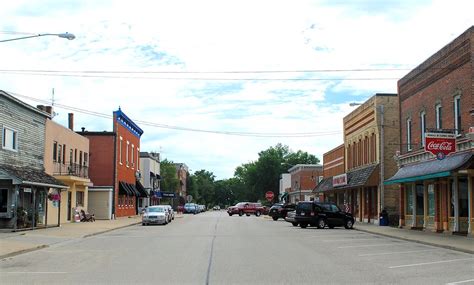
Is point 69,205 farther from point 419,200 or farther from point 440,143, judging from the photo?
point 440,143

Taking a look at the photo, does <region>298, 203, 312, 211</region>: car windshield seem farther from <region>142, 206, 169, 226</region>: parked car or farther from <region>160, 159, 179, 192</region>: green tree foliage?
<region>160, 159, 179, 192</region>: green tree foliage

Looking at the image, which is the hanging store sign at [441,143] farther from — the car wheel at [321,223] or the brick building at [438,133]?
the car wheel at [321,223]

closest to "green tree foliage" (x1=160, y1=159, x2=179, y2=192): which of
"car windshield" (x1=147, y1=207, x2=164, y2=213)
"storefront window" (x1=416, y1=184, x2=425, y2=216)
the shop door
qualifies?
"car windshield" (x1=147, y1=207, x2=164, y2=213)

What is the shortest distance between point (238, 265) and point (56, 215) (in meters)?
25.4

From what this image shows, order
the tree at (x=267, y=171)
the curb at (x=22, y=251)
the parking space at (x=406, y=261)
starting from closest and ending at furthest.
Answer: the parking space at (x=406, y=261) → the curb at (x=22, y=251) → the tree at (x=267, y=171)

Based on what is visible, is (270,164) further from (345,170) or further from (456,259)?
(456,259)

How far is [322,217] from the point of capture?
35719 millimetres

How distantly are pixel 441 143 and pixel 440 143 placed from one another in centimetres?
5

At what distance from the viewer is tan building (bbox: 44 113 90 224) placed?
36.2 metres

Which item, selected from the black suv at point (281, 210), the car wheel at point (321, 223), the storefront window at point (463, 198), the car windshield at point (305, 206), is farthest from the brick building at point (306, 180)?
the storefront window at point (463, 198)

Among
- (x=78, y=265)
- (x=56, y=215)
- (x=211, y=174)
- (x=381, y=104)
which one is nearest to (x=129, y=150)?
(x=56, y=215)

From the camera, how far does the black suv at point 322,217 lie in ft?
117

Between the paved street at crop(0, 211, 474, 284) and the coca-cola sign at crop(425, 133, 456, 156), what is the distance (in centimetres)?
532

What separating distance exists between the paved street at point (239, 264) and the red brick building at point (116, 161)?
28.9 m
